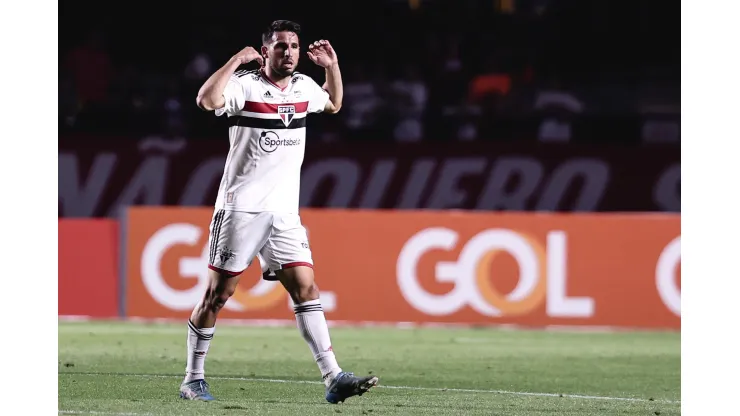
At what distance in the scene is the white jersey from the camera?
24.9ft

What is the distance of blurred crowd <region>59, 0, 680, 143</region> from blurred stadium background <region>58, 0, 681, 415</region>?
3 cm

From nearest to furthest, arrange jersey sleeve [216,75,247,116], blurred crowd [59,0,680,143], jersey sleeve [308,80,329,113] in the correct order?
jersey sleeve [216,75,247,116] < jersey sleeve [308,80,329,113] < blurred crowd [59,0,680,143]

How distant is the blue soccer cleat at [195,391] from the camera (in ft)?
25.1

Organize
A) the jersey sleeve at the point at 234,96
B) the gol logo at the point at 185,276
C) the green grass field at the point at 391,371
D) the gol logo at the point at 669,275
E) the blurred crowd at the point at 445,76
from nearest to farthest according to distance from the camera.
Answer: the jersey sleeve at the point at 234,96 → the green grass field at the point at 391,371 → the gol logo at the point at 669,275 → the gol logo at the point at 185,276 → the blurred crowd at the point at 445,76

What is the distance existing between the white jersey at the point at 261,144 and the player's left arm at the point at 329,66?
21 centimetres

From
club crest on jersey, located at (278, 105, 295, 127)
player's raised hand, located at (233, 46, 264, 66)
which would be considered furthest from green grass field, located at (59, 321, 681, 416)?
player's raised hand, located at (233, 46, 264, 66)

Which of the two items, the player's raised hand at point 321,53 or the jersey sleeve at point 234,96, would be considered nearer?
the jersey sleeve at point 234,96

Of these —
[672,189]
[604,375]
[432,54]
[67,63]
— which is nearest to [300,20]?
[432,54]

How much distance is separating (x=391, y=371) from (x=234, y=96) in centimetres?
310

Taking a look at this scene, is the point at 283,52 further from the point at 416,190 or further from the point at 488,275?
the point at 416,190

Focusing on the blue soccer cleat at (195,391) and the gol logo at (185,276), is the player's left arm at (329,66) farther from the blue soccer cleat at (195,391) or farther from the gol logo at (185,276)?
the gol logo at (185,276)

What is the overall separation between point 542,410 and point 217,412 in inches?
68.5

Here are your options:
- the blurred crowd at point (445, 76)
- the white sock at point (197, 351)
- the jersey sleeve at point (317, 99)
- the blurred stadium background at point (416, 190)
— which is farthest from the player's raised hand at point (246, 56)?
the blurred crowd at point (445, 76)

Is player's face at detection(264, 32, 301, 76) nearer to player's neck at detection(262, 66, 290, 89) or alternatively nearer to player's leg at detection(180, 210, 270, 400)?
player's neck at detection(262, 66, 290, 89)
